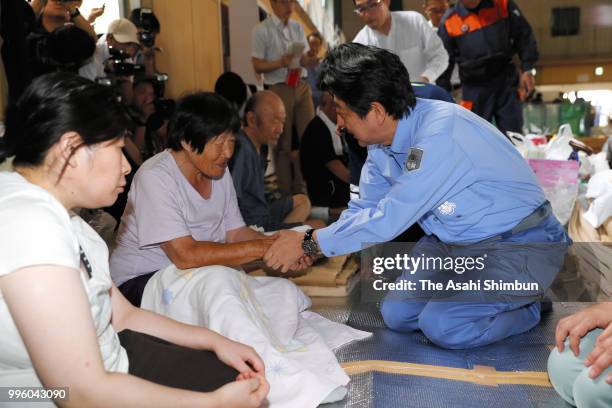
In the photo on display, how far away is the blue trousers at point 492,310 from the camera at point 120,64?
90.4 inches

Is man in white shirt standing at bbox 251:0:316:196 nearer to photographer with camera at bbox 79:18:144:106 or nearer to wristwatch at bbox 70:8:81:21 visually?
photographer with camera at bbox 79:18:144:106

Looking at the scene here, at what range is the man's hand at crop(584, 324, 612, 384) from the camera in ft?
4.23

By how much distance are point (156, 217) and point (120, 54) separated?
6.89 ft

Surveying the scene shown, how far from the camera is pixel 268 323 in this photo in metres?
1.81

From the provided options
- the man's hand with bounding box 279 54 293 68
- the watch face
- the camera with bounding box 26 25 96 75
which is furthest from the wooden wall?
the watch face

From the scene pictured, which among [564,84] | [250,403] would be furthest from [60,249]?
[564,84]

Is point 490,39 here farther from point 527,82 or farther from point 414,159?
point 414,159

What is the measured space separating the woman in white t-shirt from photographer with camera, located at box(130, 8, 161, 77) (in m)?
3.08

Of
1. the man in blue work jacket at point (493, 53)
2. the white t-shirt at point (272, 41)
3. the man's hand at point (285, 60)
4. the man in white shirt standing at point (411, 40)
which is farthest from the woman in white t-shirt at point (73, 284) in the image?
the white t-shirt at point (272, 41)

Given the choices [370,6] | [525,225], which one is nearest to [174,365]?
[525,225]

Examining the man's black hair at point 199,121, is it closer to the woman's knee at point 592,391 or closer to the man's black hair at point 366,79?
the man's black hair at point 366,79

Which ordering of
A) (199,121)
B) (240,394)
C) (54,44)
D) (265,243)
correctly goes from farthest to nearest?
(54,44)
(265,243)
(199,121)
(240,394)

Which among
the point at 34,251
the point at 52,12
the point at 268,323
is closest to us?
the point at 34,251

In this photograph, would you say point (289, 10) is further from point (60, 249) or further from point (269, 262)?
point (60, 249)
